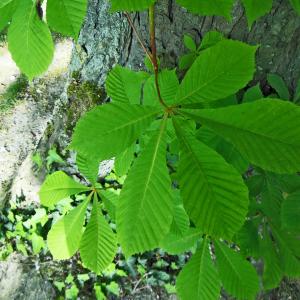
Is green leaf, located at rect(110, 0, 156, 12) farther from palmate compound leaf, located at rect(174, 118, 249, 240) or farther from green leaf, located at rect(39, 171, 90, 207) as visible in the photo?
green leaf, located at rect(39, 171, 90, 207)

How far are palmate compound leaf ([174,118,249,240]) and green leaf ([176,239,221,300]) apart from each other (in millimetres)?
603

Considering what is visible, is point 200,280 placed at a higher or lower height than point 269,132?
lower

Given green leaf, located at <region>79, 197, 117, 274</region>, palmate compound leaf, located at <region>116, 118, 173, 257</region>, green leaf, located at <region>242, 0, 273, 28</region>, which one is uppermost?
green leaf, located at <region>242, 0, 273, 28</region>

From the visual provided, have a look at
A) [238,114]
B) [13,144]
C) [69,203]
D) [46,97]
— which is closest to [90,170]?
[238,114]

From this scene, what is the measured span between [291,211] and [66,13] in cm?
90

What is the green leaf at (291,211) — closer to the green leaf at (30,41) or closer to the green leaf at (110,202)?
the green leaf at (110,202)

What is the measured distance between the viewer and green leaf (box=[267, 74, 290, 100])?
4.26 feet

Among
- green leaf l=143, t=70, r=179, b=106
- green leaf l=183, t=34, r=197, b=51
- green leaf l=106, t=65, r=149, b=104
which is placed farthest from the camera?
green leaf l=183, t=34, r=197, b=51

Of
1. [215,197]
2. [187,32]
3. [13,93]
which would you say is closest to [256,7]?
[215,197]

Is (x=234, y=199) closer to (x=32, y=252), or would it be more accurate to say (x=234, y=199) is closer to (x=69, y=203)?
(x=69, y=203)

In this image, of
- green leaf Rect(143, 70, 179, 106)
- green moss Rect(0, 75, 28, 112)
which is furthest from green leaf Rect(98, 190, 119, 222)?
green moss Rect(0, 75, 28, 112)

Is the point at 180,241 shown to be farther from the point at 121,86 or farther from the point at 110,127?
the point at 110,127

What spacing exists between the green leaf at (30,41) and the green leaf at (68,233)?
0.70 metres

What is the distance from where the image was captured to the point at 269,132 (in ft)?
2.01
